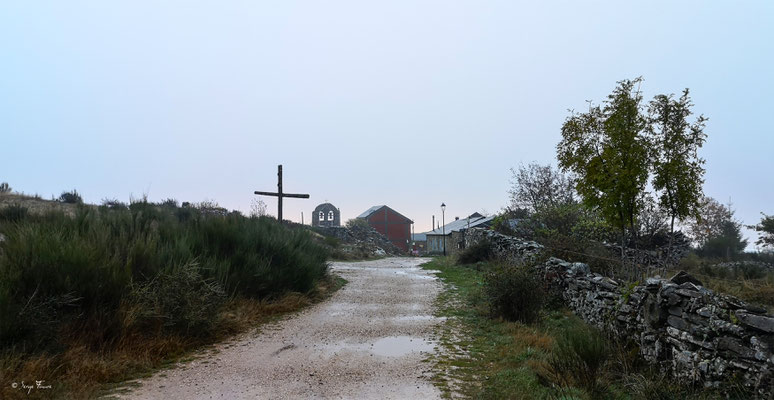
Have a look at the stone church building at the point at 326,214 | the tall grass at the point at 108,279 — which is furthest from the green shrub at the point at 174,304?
the stone church building at the point at 326,214

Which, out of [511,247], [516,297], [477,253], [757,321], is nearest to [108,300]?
[516,297]

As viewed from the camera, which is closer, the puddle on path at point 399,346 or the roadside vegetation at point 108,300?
the roadside vegetation at point 108,300

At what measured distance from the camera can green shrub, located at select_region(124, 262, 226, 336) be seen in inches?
252

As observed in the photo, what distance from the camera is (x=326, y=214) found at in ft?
209

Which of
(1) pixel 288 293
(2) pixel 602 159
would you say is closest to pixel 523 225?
(2) pixel 602 159

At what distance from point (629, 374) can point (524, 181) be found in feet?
76.2

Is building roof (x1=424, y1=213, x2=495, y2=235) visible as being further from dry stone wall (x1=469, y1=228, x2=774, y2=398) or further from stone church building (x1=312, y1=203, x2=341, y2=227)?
dry stone wall (x1=469, y1=228, x2=774, y2=398)

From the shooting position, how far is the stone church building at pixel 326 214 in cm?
6338

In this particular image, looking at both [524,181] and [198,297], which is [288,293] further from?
[524,181]

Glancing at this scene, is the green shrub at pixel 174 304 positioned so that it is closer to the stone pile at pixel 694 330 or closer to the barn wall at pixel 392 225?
the stone pile at pixel 694 330

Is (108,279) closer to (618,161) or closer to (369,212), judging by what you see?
(618,161)

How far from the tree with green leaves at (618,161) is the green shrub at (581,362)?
609 centimetres

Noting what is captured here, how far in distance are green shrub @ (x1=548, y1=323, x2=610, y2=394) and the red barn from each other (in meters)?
60.3

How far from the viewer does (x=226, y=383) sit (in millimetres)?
5180
